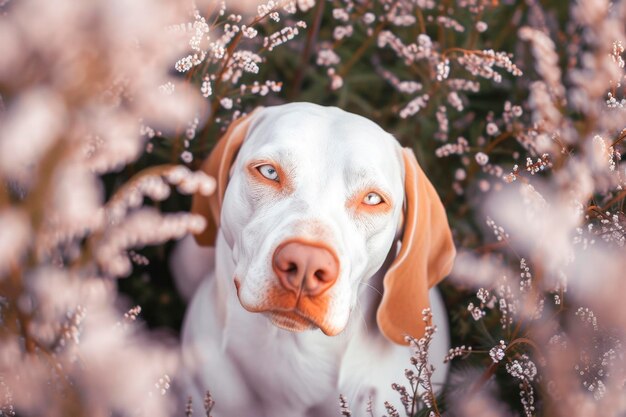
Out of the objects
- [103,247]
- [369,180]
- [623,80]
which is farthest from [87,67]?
[623,80]

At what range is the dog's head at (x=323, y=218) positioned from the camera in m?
1.70

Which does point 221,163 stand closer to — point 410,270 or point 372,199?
point 372,199

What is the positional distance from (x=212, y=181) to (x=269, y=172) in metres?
0.52

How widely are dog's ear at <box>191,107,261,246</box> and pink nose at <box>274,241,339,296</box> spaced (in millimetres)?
591

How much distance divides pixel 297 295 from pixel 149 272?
163 cm

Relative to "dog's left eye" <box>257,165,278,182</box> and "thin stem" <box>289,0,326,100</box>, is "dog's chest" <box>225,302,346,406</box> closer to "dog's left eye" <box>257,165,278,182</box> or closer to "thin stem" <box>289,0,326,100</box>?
"dog's left eye" <box>257,165,278,182</box>

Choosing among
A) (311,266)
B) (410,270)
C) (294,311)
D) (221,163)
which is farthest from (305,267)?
(221,163)

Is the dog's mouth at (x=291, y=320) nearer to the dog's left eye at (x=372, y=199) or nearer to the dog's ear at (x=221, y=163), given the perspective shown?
the dog's left eye at (x=372, y=199)

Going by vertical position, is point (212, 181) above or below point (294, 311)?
above

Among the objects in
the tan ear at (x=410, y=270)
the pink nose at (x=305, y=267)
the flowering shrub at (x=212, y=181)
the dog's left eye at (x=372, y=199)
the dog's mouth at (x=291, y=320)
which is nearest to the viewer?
the flowering shrub at (x=212, y=181)

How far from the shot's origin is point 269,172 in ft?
6.26

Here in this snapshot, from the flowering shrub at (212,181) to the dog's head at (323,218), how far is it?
0.19 m

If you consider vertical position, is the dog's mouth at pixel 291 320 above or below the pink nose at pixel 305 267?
below

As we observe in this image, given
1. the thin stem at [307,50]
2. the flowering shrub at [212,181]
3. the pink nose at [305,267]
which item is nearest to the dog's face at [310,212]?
the pink nose at [305,267]
